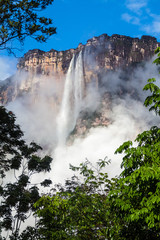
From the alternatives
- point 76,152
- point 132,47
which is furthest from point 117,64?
point 76,152

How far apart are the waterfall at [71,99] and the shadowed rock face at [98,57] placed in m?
3.30

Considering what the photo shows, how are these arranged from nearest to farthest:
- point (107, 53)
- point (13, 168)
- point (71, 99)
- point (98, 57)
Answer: point (13, 168)
point (71, 99)
point (107, 53)
point (98, 57)

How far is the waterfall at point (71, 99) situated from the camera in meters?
104

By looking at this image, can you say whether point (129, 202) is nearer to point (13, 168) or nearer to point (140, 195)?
point (140, 195)

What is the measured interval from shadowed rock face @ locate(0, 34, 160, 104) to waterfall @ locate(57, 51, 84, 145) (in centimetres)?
330

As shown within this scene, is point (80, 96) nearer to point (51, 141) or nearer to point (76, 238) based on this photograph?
point (51, 141)

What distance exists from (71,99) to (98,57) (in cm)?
2281

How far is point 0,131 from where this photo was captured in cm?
1535

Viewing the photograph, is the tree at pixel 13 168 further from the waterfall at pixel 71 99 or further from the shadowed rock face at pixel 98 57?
the shadowed rock face at pixel 98 57

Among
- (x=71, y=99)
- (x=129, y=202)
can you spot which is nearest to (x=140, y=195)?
(x=129, y=202)

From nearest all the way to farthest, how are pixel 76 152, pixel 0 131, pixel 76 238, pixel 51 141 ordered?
pixel 76 238
pixel 0 131
pixel 76 152
pixel 51 141

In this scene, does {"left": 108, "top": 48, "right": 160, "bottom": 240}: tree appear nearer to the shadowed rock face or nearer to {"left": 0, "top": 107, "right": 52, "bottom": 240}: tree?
{"left": 0, "top": 107, "right": 52, "bottom": 240}: tree

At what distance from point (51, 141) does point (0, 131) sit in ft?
315

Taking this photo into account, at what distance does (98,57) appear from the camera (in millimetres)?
108438
